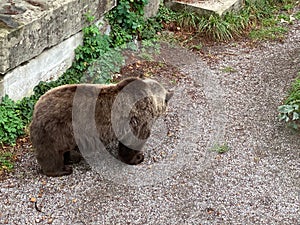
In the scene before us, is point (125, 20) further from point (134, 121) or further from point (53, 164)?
point (53, 164)

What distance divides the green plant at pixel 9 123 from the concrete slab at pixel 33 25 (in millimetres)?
346

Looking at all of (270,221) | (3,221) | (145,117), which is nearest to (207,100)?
(145,117)

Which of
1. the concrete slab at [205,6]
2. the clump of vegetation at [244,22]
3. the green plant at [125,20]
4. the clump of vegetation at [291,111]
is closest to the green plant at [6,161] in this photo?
the green plant at [125,20]

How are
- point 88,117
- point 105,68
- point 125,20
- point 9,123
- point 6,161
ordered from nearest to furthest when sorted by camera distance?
point 88,117
point 6,161
point 9,123
point 105,68
point 125,20

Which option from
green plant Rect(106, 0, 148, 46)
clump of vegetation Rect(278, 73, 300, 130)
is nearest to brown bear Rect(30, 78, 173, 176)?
clump of vegetation Rect(278, 73, 300, 130)

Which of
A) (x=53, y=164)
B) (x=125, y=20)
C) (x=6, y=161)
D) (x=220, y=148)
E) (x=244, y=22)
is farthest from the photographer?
(x=244, y=22)

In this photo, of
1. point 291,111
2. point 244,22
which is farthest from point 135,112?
point 244,22

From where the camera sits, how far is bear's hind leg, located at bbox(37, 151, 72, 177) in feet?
14.4

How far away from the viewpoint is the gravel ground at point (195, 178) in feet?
13.9

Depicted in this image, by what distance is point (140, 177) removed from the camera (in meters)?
4.68

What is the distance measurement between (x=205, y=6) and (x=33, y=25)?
320 cm

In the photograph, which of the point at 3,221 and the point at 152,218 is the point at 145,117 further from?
the point at 3,221

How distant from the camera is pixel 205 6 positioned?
7.50 metres

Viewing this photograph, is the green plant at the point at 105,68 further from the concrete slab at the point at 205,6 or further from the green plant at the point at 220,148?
the concrete slab at the point at 205,6
